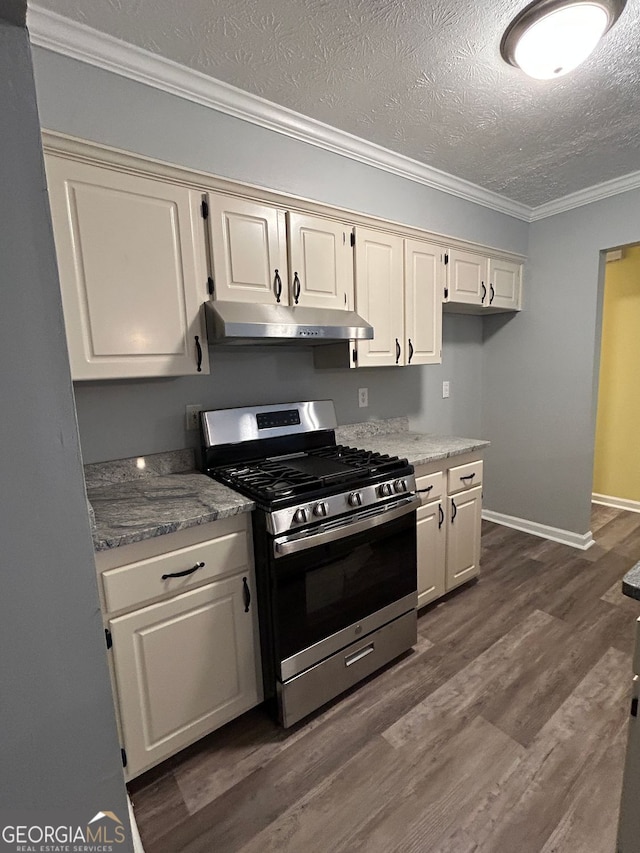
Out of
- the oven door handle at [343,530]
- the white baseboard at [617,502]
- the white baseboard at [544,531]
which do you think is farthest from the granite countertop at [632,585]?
the white baseboard at [617,502]

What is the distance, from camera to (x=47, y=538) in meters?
0.71

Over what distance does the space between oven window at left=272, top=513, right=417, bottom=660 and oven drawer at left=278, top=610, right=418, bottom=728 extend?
123 mm

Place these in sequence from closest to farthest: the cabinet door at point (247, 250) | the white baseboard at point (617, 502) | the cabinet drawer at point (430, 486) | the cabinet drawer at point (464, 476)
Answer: the cabinet door at point (247, 250), the cabinet drawer at point (430, 486), the cabinet drawer at point (464, 476), the white baseboard at point (617, 502)

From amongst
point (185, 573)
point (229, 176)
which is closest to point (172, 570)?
point (185, 573)

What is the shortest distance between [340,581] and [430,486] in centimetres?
77

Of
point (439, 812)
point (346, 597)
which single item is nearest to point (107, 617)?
point (346, 597)

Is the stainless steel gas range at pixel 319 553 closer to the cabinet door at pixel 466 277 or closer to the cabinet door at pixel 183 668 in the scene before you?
the cabinet door at pixel 183 668

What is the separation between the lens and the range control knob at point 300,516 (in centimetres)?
150

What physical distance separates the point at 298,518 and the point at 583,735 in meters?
1.39

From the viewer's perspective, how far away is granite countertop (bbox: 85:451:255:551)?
1287 mm

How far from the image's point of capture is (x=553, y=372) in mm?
3096

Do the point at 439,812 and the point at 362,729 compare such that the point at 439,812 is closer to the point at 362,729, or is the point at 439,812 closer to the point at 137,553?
the point at 362,729

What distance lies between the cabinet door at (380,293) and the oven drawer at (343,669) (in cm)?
136

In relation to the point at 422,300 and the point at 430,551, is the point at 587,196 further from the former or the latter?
the point at 430,551
